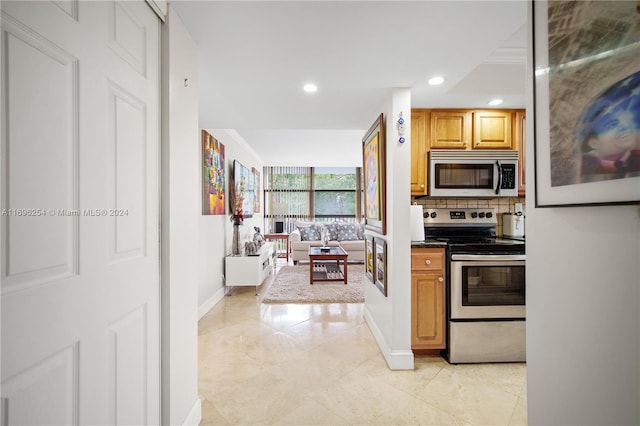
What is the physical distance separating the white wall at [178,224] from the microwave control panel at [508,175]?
8.86 ft

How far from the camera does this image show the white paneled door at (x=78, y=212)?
71cm

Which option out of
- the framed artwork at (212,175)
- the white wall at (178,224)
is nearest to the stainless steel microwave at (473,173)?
the white wall at (178,224)

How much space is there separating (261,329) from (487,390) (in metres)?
2.06

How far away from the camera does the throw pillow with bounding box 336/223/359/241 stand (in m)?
7.01

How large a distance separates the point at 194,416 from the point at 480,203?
307 cm

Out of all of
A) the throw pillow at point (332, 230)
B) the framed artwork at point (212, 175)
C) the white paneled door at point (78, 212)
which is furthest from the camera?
the throw pillow at point (332, 230)

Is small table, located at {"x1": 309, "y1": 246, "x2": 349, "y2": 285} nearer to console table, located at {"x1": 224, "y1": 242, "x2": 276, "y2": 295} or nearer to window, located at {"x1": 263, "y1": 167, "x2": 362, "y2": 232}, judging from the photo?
console table, located at {"x1": 224, "y1": 242, "x2": 276, "y2": 295}

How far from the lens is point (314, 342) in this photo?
2.67 meters

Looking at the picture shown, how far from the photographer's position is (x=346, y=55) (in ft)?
5.80

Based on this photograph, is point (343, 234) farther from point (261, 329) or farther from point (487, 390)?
point (487, 390)

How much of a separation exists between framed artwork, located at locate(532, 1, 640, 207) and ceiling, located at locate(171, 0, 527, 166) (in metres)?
0.73

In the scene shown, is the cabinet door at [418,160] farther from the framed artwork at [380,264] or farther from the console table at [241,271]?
the console table at [241,271]

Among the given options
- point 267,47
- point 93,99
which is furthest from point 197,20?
point 93,99

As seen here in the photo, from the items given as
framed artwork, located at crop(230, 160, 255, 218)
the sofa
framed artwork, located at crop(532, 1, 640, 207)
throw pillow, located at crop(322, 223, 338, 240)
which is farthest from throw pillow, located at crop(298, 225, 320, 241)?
framed artwork, located at crop(532, 1, 640, 207)
